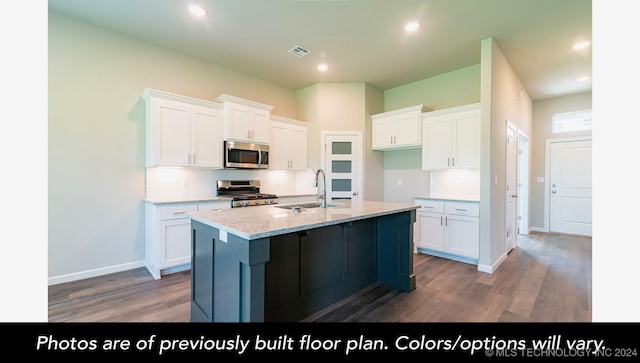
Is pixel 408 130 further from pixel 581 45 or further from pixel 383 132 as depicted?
pixel 581 45

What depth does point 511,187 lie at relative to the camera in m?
4.25

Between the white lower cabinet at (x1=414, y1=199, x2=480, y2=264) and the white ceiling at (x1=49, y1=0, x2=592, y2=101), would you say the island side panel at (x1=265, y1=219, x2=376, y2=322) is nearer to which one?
the white lower cabinet at (x1=414, y1=199, x2=480, y2=264)

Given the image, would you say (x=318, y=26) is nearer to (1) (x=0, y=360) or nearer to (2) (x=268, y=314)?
Answer: (2) (x=268, y=314)

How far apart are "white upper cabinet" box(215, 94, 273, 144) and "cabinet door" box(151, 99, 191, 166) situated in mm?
516

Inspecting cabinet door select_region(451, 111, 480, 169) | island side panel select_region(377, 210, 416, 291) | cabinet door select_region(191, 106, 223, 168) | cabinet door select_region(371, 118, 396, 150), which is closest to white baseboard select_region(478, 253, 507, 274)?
island side panel select_region(377, 210, 416, 291)

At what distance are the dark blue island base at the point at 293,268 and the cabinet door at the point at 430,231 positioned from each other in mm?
1379

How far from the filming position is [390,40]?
11.0 ft

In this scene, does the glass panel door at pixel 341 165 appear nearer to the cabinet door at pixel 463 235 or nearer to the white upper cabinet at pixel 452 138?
the white upper cabinet at pixel 452 138

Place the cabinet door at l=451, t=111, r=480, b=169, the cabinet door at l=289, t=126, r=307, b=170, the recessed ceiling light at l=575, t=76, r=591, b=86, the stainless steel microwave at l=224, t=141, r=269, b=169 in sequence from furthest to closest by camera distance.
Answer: the cabinet door at l=289, t=126, r=307, b=170 → the recessed ceiling light at l=575, t=76, r=591, b=86 → the stainless steel microwave at l=224, t=141, r=269, b=169 → the cabinet door at l=451, t=111, r=480, b=169

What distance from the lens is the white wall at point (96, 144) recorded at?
2842mm

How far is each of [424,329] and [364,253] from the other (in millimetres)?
922

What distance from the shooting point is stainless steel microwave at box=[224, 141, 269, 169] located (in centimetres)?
382

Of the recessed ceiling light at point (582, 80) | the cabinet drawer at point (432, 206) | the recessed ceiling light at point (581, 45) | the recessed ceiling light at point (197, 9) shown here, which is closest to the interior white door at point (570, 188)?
the recessed ceiling light at point (582, 80)

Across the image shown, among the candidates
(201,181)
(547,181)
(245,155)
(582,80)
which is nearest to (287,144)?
(245,155)
